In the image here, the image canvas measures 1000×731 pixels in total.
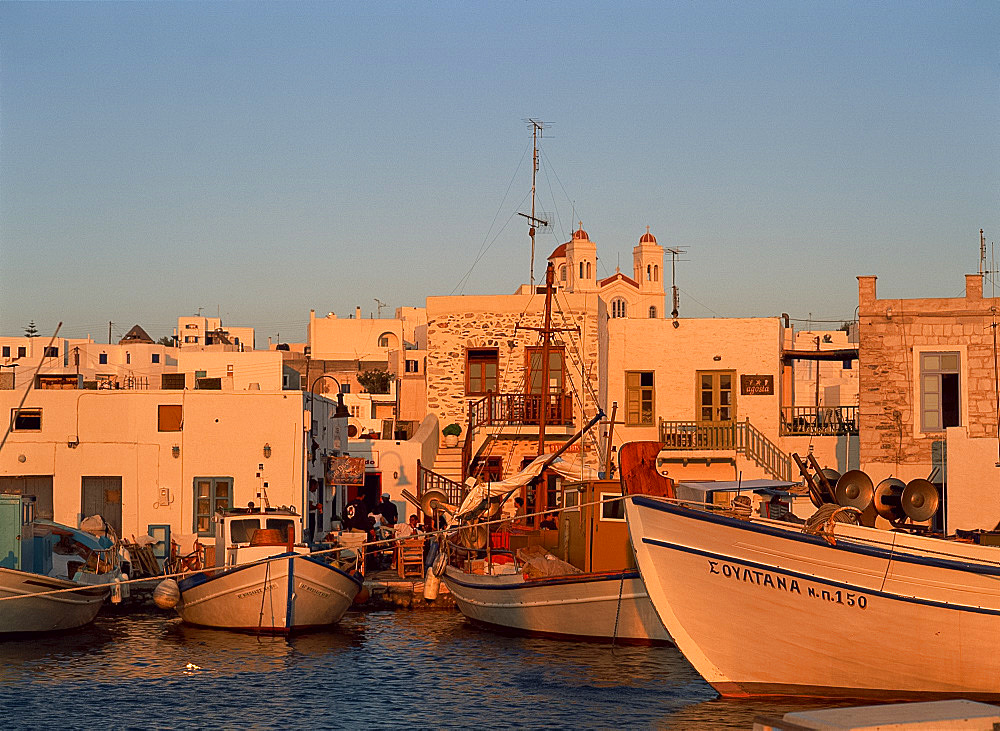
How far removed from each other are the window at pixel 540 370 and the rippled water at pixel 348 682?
501 inches

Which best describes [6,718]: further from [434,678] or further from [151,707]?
[434,678]

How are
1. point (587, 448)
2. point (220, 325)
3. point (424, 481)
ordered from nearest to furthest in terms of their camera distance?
point (587, 448) < point (424, 481) < point (220, 325)

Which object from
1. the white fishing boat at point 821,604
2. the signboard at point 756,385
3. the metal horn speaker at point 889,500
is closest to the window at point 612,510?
the metal horn speaker at point 889,500

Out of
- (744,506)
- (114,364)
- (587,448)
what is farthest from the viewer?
(114,364)

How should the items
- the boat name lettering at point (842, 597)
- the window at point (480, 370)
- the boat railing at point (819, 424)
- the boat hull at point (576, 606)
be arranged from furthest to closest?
the window at point (480, 370) → the boat railing at point (819, 424) → the boat hull at point (576, 606) → the boat name lettering at point (842, 597)

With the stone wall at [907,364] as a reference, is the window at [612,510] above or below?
below

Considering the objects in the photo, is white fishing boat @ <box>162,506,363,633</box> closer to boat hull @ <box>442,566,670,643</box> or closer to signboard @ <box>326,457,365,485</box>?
boat hull @ <box>442,566,670,643</box>

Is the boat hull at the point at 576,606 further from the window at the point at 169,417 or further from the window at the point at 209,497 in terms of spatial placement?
the window at the point at 169,417

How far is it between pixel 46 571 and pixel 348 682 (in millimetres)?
9505

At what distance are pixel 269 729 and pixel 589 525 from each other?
8849 mm

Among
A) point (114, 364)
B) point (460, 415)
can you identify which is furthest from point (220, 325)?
point (460, 415)

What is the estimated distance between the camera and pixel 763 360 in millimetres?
36500

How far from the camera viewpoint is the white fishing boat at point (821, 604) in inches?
635

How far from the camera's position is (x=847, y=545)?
53.1 ft
